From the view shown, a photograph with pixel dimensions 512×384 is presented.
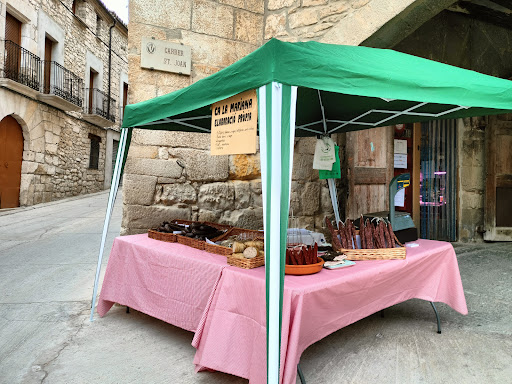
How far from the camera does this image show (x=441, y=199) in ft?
19.3

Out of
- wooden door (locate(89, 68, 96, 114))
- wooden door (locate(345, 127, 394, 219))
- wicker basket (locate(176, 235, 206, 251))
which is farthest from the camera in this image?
wooden door (locate(89, 68, 96, 114))

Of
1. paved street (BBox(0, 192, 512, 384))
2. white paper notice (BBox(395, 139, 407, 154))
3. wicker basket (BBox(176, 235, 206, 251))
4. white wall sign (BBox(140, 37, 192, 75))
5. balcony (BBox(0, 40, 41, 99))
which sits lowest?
paved street (BBox(0, 192, 512, 384))

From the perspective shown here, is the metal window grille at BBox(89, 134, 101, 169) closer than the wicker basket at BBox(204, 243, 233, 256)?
No

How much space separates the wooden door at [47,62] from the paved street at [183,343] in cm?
975

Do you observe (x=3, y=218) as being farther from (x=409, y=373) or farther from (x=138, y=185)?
(x=409, y=373)

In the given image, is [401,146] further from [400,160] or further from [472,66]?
[472,66]

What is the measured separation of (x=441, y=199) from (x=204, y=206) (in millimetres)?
4036

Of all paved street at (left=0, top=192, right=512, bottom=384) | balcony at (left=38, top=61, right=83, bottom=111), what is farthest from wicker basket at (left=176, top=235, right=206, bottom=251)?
balcony at (left=38, top=61, right=83, bottom=111)

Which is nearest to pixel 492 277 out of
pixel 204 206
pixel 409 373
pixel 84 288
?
pixel 409 373

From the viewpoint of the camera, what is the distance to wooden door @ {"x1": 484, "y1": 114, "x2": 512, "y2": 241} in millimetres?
5719

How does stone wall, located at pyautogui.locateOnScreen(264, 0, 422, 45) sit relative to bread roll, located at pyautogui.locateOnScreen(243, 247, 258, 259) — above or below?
above

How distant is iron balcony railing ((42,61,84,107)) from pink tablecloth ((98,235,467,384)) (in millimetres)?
11225

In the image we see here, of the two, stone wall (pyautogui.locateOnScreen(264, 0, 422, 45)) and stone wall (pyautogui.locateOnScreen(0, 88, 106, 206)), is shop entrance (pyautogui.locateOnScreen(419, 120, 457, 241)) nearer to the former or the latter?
stone wall (pyautogui.locateOnScreen(264, 0, 422, 45))

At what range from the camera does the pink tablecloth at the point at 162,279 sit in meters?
2.14
